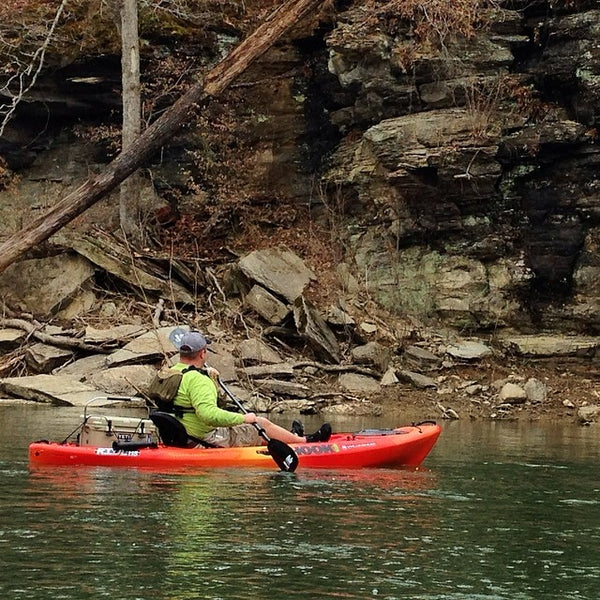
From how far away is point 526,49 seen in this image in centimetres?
1842

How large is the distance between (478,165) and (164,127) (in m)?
5.05

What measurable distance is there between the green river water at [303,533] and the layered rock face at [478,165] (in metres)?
7.81

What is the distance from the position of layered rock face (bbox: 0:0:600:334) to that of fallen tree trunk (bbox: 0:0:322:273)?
3.29ft

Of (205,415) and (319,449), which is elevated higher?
(205,415)

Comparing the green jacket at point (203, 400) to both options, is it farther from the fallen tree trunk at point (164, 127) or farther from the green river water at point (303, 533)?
the fallen tree trunk at point (164, 127)

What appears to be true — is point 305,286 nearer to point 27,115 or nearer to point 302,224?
point 302,224

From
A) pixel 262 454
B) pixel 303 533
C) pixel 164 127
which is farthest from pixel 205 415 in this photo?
pixel 164 127

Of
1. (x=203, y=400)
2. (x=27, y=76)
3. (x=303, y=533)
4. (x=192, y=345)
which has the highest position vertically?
(x=27, y=76)

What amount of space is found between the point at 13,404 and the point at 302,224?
24.5 feet

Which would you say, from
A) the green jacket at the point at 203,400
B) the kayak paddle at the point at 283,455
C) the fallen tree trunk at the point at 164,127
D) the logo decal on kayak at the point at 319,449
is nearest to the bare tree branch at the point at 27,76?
the fallen tree trunk at the point at 164,127

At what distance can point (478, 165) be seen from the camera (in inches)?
702

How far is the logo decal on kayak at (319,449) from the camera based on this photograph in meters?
9.88

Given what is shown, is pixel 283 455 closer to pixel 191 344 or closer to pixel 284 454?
pixel 284 454

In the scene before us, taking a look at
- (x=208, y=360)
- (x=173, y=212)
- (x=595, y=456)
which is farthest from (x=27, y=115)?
(x=595, y=456)
